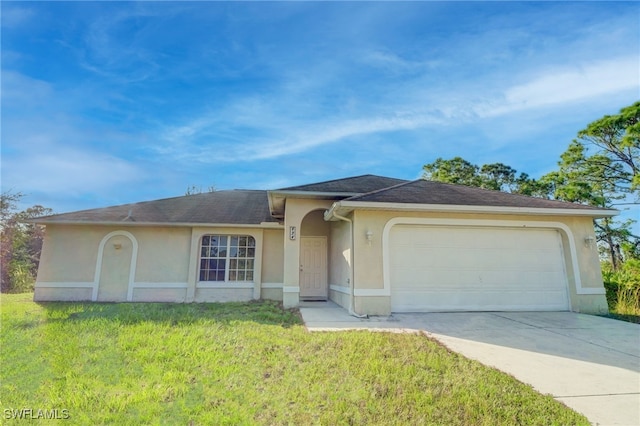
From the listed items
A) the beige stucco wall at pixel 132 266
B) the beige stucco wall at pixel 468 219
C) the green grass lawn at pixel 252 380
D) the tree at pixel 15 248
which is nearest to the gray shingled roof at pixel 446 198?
the beige stucco wall at pixel 468 219

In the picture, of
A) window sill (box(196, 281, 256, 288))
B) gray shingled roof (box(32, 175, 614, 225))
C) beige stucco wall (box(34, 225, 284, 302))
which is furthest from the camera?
window sill (box(196, 281, 256, 288))

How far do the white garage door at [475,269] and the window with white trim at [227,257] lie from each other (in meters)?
5.88

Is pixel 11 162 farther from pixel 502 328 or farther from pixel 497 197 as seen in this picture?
pixel 497 197

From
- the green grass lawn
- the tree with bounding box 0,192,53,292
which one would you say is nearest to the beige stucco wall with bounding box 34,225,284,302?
the green grass lawn

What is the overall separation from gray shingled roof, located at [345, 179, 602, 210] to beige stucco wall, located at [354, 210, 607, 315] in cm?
36

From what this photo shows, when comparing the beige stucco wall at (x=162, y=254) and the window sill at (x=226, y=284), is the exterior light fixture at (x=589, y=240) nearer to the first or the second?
the window sill at (x=226, y=284)

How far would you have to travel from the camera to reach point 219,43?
902 centimetres

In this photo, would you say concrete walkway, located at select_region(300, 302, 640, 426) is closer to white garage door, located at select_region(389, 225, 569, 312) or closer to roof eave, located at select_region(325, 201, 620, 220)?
white garage door, located at select_region(389, 225, 569, 312)

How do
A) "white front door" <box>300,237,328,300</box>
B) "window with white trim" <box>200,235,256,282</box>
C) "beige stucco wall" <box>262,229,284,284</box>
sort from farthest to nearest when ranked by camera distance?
"white front door" <box>300,237,328,300</box>, "beige stucco wall" <box>262,229,284,284</box>, "window with white trim" <box>200,235,256,282</box>

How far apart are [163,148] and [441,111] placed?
11.7 m

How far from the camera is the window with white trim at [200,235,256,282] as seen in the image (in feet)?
37.9

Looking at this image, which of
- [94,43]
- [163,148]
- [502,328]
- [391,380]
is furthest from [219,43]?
[502,328]

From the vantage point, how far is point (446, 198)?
895 cm

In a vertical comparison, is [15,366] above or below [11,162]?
below
